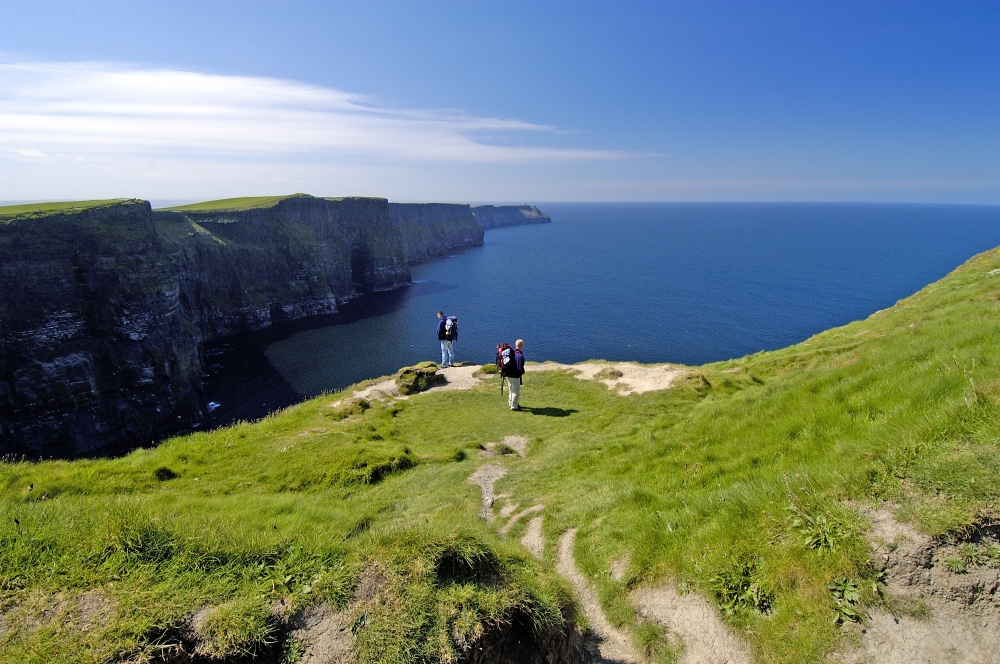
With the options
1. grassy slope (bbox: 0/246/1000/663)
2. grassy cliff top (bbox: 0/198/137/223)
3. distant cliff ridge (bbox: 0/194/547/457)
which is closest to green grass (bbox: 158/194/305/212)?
distant cliff ridge (bbox: 0/194/547/457)

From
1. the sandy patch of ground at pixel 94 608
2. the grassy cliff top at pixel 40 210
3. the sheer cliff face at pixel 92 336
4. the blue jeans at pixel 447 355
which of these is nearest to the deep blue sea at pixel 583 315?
the sheer cliff face at pixel 92 336

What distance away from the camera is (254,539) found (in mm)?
6547

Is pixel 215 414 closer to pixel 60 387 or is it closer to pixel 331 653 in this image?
pixel 60 387

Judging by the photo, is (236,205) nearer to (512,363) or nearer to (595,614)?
(512,363)

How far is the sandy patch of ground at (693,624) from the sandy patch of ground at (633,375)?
14.9 meters

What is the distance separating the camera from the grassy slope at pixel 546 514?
5.52 meters

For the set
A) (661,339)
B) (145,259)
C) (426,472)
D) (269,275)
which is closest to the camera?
(426,472)

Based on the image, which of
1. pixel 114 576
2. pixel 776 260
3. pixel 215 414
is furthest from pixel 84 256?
pixel 776 260

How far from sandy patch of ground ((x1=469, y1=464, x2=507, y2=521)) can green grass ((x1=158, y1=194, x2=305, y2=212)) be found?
117035 millimetres

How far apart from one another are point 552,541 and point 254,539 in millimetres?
5728

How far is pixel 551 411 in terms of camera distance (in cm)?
2147

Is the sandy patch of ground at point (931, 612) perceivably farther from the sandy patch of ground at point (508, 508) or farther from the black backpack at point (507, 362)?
the black backpack at point (507, 362)

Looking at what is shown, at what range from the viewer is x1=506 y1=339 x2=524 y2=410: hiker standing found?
20.6 meters

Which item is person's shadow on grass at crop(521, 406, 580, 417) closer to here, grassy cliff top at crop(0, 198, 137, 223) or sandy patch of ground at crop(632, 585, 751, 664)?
sandy patch of ground at crop(632, 585, 751, 664)
